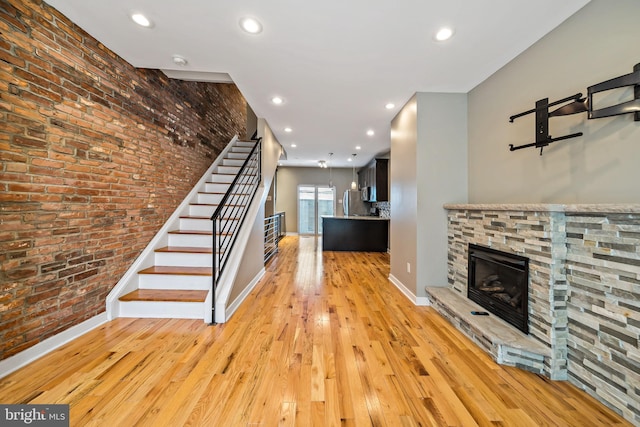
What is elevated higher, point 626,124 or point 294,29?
point 294,29

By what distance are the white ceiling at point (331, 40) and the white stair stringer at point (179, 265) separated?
1.79m

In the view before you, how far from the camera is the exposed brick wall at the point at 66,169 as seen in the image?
164cm

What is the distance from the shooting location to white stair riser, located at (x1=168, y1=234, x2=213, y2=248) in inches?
125

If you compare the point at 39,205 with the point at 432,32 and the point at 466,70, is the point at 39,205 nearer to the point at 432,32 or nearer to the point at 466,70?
the point at 432,32

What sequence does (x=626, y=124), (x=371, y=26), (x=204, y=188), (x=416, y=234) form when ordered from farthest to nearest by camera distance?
(x=204, y=188), (x=416, y=234), (x=371, y=26), (x=626, y=124)

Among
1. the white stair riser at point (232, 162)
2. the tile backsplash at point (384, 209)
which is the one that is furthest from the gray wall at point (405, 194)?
the tile backsplash at point (384, 209)

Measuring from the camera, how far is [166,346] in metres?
1.99

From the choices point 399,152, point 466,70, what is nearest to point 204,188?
point 399,152

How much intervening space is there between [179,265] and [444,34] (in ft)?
12.1

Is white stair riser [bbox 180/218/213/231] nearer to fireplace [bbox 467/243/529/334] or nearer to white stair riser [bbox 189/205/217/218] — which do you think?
white stair riser [bbox 189/205/217/218]

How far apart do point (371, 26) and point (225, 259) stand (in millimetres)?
2703

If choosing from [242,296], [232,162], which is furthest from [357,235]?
[242,296]

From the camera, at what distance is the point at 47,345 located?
1.84m

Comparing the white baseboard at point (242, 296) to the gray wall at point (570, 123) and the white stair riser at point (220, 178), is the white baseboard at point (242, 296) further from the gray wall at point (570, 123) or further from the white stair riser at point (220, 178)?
the gray wall at point (570, 123)
